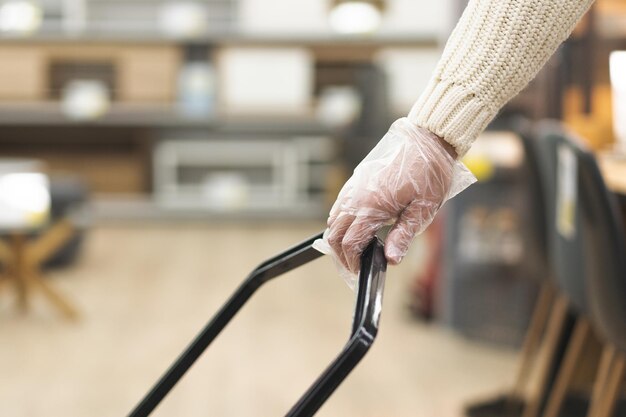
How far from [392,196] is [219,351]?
103 inches

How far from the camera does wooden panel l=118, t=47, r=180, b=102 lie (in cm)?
696

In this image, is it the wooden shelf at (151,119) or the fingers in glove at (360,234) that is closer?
the fingers in glove at (360,234)

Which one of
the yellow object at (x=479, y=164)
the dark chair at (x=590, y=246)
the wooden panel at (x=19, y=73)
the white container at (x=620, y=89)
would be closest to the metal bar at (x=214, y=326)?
the dark chair at (x=590, y=246)

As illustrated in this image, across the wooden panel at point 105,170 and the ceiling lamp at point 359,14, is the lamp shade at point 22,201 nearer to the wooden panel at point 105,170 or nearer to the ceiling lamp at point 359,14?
the ceiling lamp at point 359,14

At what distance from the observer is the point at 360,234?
47.9 inches

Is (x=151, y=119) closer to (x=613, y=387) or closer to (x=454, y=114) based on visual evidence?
(x=613, y=387)

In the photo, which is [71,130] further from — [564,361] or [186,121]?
[564,361]

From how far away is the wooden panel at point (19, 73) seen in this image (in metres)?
6.89

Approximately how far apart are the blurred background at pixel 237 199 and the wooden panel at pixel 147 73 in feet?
0.04

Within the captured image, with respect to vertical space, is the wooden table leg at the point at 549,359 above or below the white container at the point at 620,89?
below

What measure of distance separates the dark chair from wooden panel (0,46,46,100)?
5.23m

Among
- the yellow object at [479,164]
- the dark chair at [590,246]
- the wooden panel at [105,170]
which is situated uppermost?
the dark chair at [590,246]

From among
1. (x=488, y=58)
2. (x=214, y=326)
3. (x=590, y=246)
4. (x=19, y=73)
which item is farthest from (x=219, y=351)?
(x=19, y=73)

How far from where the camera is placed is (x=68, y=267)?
5457 mm
